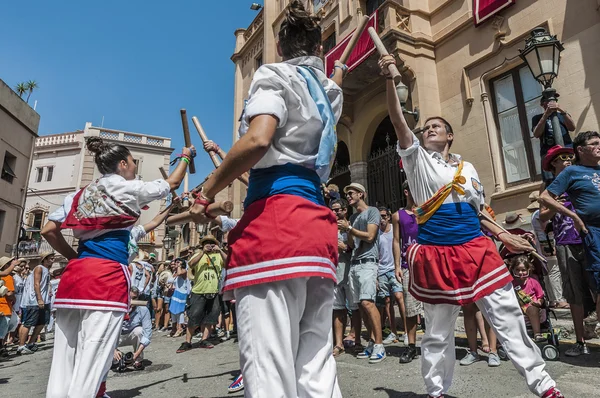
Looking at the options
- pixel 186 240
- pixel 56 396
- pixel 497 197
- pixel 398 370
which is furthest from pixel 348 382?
pixel 186 240

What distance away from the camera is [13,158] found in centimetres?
1881

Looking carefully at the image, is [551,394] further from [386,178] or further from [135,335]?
[386,178]

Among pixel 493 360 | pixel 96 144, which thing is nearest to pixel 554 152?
pixel 493 360

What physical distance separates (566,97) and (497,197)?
247 centimetres

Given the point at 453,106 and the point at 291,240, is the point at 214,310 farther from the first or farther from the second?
the point at 453,106

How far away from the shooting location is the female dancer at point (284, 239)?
1.45 m

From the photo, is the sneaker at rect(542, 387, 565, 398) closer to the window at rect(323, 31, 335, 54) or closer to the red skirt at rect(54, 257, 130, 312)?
the red skirt at rect(54, 257, 130, 312)

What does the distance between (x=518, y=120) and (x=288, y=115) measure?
9206 mm

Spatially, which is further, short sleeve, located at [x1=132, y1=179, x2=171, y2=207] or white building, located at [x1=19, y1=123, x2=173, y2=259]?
white building, located at [x1=19, y1=123, x2=173, y2=259]

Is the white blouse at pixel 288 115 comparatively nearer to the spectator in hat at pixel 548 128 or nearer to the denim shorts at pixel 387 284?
the denim shorts at pixel 387 284

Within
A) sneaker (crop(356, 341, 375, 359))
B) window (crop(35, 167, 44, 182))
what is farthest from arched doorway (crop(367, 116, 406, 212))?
window (crop(35, 167, 44, 182))

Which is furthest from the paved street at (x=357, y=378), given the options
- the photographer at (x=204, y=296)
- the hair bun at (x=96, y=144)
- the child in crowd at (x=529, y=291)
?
the hair bun at (x=96, y=144)

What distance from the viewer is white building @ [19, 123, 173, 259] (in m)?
33.4

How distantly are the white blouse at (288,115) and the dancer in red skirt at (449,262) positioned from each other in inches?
40.3
